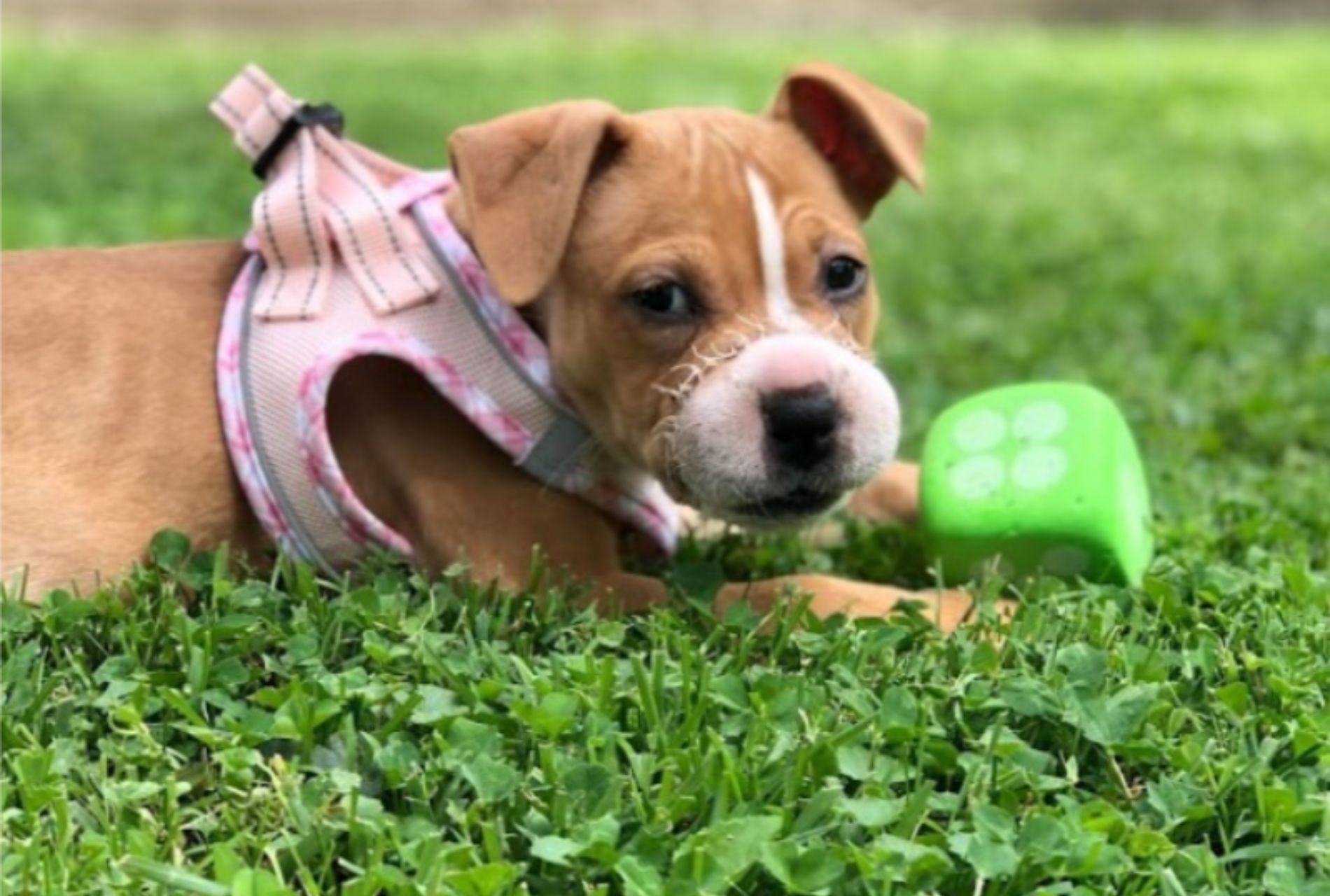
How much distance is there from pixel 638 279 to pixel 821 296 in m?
0.37

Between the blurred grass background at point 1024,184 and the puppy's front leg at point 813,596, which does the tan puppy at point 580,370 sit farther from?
the blurred grass background at point 1024,184

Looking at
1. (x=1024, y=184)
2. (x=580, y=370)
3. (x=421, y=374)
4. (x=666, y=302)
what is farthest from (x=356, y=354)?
(x=1024, y=184)

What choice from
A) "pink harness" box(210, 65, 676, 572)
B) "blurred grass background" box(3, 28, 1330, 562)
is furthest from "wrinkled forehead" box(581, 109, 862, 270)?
"blurred grass background" box(3, 28, 1330, 562)

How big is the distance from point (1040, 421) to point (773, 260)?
819mm

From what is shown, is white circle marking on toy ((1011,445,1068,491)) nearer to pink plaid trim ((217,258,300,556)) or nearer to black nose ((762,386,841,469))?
black nose ((762,386,841,469))

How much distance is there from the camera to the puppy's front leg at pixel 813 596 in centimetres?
367

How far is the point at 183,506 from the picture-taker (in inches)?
151

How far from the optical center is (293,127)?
164 inches

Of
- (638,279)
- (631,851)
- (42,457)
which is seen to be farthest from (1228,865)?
(42,457)

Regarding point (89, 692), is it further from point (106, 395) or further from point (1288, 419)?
point (1288, 419)

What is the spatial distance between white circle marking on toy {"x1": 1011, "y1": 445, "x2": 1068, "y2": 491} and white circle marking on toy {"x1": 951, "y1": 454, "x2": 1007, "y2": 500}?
35 millimetres

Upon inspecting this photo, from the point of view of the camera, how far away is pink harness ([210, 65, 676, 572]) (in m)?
3.81

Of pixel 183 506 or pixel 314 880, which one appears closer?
pixel 314 880

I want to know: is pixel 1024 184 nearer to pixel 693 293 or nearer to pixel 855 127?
pixel 855 127
